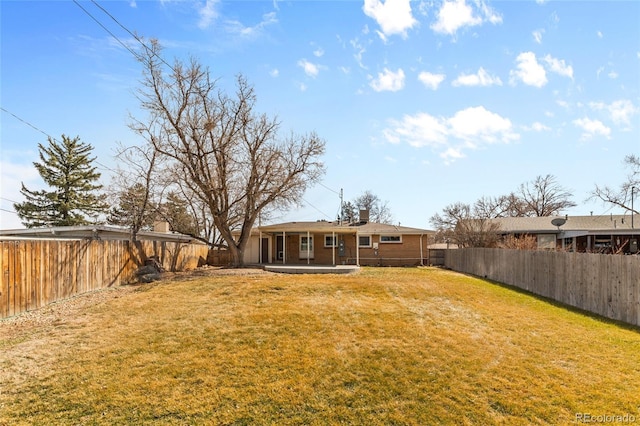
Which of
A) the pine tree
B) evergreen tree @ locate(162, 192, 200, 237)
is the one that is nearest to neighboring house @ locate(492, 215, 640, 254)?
evergreen tree @ locate(162, 192, 200, 237)

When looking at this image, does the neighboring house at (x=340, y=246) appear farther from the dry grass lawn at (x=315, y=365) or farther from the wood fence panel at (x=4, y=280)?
the wood fence panel at (x=4, y=280)

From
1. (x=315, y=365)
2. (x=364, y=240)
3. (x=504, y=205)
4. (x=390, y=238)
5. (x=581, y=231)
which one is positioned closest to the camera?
(x=315, y=365)

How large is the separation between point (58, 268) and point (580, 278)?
53.3ft

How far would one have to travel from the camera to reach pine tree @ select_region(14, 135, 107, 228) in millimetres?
32844

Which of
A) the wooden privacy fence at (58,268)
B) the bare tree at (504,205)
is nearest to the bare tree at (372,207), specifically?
the bare tree at (504,205)

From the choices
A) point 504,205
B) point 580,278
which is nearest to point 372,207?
point 504,205

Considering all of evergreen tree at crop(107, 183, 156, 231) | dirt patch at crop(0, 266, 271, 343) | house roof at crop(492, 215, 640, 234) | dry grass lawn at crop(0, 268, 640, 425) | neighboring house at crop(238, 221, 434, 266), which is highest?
evergreen tree at crop(107, 183, 156, 231)

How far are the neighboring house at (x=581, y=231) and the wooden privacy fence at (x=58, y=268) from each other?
79.9 ft

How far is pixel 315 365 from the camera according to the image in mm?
6516

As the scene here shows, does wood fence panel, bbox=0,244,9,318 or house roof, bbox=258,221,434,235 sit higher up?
house roof, bbox=258,221,434,235

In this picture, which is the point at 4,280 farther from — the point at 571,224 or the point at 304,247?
the point at 571,224

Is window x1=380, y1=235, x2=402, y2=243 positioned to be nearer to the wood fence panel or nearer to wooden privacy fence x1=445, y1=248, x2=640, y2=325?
wooden privacy fence x1=445, y1=248, x2=640, y2=325

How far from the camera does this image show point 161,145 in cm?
1927

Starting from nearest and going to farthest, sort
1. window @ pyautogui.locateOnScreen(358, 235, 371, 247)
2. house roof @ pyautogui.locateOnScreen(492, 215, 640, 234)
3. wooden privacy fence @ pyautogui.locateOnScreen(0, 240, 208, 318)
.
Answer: wooden privacy fence @ pyautogui.locateOnScreen(0, 240, 208, 318) → window @ pyautogui.locateOnScreen(358, 235, 371, 247) → house roof @ pyautogui.locateOnScreen(492, 215, 640, 234)
